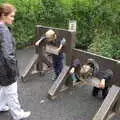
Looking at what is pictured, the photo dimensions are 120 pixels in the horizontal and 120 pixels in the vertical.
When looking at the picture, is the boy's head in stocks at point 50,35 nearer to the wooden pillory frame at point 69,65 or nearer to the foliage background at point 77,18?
the wooden pillory frame at point 69,65

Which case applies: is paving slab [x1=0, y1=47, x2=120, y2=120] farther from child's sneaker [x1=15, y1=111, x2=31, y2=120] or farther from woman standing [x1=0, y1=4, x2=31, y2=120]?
woman standing [x1=0, y1=4, x2=31, y2=120]

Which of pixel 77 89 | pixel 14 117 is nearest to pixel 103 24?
pixel 77 89

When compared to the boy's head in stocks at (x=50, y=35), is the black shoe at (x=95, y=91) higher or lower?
lower

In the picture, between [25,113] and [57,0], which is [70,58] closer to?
[25,113]

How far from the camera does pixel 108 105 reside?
463 centimetres

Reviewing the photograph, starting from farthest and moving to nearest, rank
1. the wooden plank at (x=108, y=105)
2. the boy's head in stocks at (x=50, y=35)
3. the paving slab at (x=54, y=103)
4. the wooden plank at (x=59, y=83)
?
the boy's head in stocks at (x=50, y=35) → the wooden plank at (x=59, y=83) → the paving slab at (x=54, y=103) → the wooden plank at (x=108, y=105)

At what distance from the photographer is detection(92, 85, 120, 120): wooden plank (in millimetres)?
4594

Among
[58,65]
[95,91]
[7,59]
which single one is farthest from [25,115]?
[58,65]

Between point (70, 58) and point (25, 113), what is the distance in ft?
4.25

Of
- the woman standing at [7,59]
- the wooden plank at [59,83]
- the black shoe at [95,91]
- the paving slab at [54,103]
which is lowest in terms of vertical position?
the paving slab at [54,103]

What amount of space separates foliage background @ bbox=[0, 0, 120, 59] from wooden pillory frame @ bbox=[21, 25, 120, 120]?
1.93m

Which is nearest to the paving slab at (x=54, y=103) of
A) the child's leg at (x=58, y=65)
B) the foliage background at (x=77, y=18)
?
the child's leg at (x=58, y=65)

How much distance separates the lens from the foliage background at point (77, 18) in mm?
8039

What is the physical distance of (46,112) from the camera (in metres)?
5.03
